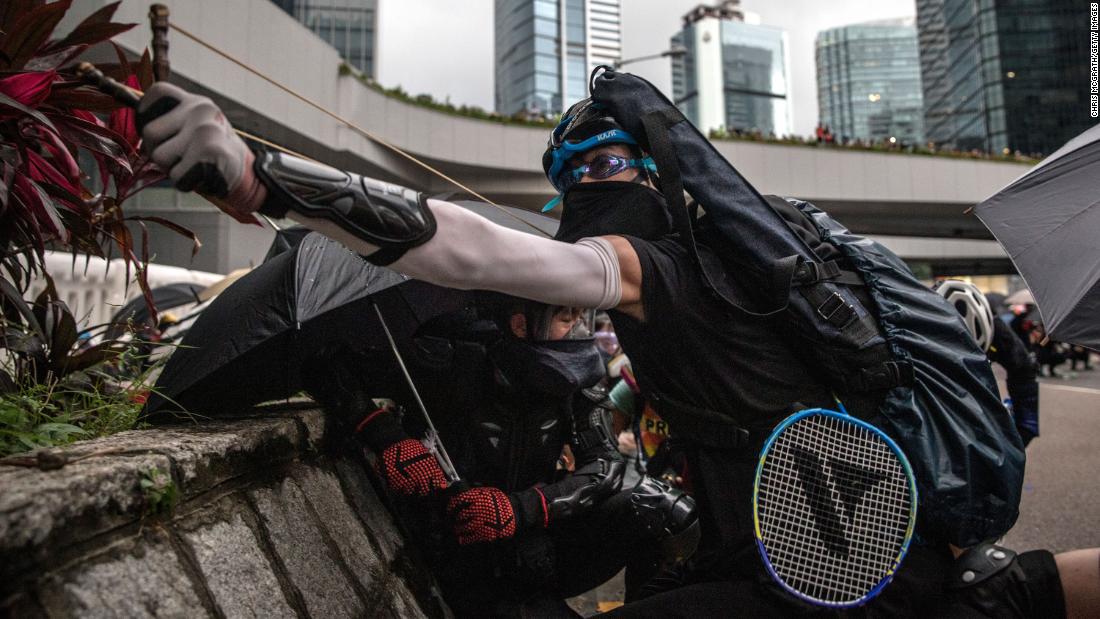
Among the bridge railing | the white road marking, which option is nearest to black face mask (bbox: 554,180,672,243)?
the bridge railing

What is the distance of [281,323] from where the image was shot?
227 cm

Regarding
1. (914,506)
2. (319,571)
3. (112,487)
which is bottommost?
(319,571)

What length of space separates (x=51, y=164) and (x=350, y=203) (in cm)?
144

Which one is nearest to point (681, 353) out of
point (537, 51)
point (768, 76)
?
point (537, 51)

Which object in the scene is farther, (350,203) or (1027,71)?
(1027,71)

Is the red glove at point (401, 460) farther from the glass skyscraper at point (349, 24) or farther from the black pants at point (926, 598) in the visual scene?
the glass skyscraper at point (349, 24)

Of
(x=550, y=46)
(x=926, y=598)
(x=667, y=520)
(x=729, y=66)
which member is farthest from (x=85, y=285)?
(x=729, y=66)

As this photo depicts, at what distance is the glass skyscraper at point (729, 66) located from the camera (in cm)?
11575

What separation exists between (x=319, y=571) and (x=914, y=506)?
141 cm

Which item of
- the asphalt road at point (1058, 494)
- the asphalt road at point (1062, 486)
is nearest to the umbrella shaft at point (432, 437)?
the asphalt road at point (1058, 494)

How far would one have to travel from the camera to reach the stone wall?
1.17 metres

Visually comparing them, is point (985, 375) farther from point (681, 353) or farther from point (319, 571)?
point (319, 571)

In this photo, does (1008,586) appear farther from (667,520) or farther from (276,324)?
(276,324)

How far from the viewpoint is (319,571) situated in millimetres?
1870
